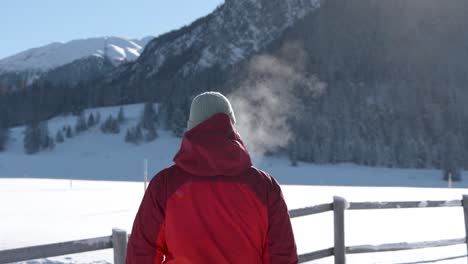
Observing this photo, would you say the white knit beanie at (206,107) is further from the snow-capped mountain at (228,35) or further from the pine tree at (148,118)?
the snow-capped mountain at (228,35)

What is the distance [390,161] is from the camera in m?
53.1

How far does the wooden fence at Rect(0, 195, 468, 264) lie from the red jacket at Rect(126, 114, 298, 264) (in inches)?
67.5

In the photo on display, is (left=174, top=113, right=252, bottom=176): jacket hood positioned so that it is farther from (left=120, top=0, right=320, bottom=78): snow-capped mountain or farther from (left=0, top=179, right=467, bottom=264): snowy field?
(left=120, top=0, right=320, bottom=78): snow-capped mountain

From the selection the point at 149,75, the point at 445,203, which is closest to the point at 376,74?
the point at 149,75

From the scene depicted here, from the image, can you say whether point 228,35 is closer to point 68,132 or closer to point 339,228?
point 68,132

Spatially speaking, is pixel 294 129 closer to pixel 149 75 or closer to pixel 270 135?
pixel 270 135

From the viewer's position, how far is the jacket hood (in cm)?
221

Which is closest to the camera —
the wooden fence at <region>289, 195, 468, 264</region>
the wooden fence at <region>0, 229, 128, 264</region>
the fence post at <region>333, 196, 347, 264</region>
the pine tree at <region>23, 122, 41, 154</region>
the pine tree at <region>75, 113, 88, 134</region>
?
the wooden fence at <region>0, 229, 128, 264</region>

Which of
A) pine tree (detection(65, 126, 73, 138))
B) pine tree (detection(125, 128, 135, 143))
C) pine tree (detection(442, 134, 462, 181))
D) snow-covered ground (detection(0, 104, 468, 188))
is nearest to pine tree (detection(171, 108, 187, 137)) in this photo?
snow-covered ground (detection(0, 104, 468, 188))

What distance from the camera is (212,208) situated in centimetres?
220

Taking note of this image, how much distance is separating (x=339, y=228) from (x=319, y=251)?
0.36 m

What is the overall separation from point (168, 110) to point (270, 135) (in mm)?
13988

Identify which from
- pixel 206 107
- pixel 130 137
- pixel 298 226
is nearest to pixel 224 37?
pixel 130 137

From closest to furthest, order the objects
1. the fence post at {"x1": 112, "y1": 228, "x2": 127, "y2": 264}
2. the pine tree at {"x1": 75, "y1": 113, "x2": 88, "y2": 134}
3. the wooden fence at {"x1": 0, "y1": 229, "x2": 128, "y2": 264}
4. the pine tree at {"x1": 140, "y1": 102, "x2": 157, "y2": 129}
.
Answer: the wooden fence at {"x1": 0, "y1": 229, "x2": 128, "y2": 264}
the fence post at {"x1": 112, "y1": 228, "x2": 127, "y2": 264}
the pine tree at {"x1": 140, "y1": 102, "x2": 157, "y2": 129}
the pine tree at {"x1": 75, "y1": 113, "x2": 88, "y2": 134}
